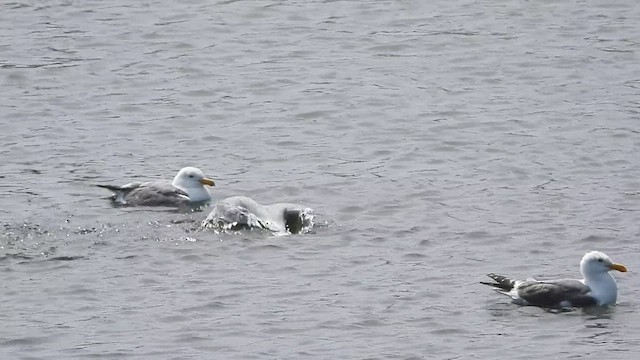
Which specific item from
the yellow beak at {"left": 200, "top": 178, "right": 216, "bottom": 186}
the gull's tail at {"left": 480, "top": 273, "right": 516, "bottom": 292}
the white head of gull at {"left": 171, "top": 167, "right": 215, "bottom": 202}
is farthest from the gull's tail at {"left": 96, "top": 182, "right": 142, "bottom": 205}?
the gull's tail at {"left": 480, "top": 273, "right": 516, "bottom": 292}

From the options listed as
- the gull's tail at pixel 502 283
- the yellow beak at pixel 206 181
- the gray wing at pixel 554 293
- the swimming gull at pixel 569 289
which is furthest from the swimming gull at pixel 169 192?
the gray wing at pixel 554 293

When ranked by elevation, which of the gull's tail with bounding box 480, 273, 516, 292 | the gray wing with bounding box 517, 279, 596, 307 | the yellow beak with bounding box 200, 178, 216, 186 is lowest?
the gray wing with bounding box 517, 279, 596, 307

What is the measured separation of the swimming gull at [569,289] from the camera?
13086 millimetres

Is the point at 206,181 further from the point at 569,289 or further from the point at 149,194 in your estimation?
the point at 569,289

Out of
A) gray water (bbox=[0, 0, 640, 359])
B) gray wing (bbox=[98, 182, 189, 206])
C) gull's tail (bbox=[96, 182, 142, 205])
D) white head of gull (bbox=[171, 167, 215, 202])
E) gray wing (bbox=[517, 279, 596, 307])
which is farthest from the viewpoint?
white head of gull (bbox=[171, 167, 215, 202])

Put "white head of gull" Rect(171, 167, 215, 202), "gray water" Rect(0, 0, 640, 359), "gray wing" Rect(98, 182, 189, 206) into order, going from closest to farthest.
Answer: "gray water" Rect(0, 0, 640, 359) < "gray wing" Rect(98, 182, 189, 206) < "white head of gull" Rect(171, 167, 215, 202)

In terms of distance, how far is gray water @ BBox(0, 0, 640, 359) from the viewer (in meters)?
12.7

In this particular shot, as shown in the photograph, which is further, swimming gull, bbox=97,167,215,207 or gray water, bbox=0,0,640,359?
swimming gull, bbox=97,167,215,207

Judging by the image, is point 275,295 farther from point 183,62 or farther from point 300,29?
point 300,29

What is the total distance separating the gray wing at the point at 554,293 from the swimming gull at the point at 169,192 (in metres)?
4.39

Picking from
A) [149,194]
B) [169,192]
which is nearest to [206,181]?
[169,192]

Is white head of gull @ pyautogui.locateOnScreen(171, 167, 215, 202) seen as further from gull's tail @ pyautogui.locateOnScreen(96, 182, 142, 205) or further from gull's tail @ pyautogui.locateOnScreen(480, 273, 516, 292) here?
gull's tail @ pyautogui.locateOnScreen(480, 273, 516, 292)

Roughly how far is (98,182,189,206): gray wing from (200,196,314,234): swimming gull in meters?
0.82

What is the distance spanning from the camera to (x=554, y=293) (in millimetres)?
13133
